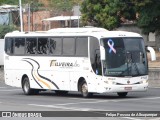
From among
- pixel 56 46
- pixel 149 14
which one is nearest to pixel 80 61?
pixel 56 46

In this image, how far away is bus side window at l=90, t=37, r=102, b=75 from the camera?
1148 inches

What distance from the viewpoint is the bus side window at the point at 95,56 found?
29.2 meters

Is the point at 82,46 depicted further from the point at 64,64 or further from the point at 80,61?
the point at 64,64

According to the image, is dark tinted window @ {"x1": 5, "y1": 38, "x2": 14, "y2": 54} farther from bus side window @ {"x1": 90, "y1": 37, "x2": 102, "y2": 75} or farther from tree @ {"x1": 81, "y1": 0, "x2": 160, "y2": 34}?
tree @ {"x1": 81, "y1": 0, "x2": 160, "y2": 34}

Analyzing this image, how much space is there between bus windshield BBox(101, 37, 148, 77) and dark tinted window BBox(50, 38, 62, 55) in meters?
3.20

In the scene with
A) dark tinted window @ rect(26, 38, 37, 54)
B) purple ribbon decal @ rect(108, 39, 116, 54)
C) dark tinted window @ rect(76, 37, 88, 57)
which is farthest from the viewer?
dark tinted window @ rect(26, 38, 37, 54)

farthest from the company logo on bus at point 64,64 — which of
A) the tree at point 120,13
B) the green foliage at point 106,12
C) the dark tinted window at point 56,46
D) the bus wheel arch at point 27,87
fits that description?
the green foliage at point 106,12

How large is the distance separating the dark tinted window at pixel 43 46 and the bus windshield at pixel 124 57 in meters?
4.27

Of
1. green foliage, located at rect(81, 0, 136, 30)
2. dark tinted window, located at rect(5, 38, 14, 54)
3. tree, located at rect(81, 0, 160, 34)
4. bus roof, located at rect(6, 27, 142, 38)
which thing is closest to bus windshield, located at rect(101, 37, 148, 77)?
bus roof, located at rect(6, 27, 142, 38)

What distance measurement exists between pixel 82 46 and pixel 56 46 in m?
2.11

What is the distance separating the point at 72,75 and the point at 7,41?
5983 millimetres

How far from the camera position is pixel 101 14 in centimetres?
5138

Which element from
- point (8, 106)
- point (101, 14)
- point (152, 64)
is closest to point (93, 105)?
point (8, 106)

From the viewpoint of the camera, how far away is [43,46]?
1288 inches
